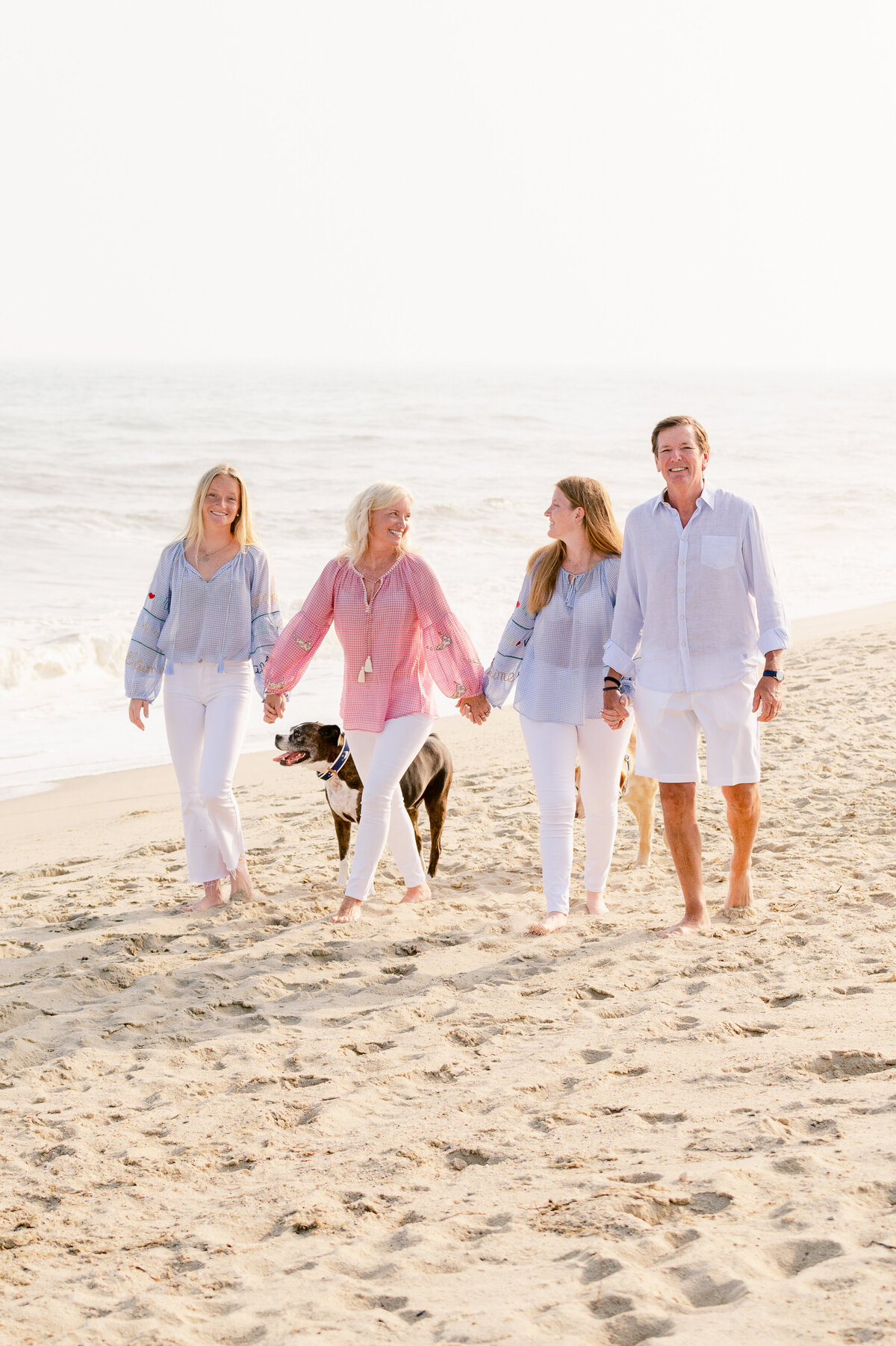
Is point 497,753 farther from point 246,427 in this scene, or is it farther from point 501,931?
point 246,427

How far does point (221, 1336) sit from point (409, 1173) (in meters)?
0.72

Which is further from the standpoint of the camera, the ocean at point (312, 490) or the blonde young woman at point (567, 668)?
the ocean at point (312, 490)

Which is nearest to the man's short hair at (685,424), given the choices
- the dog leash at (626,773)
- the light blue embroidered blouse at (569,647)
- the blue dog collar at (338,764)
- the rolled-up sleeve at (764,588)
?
the rolled-up sleeve at (764,588)

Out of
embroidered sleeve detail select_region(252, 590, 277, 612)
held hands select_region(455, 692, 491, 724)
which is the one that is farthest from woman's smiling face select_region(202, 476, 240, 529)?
held hands select_region(455, 692, 491, 724)

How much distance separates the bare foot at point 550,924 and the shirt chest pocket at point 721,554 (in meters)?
1.54

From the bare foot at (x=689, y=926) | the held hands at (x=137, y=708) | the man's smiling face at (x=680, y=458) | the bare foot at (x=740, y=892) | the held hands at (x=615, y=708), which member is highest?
the man's smiling face at (x=680, y=458)

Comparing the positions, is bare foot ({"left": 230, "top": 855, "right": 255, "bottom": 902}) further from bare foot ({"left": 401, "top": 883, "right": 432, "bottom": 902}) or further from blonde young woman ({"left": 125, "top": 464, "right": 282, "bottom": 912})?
bare foot ({"left": 401, "top": 883, "right": 432, "bottom": 902})

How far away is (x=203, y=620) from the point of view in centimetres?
526

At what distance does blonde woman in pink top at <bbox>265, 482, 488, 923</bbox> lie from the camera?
4941 mm

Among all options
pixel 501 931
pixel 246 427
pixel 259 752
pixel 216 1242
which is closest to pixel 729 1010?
pixel 501 931

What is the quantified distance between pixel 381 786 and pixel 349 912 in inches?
23.7

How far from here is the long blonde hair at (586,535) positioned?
4809mm

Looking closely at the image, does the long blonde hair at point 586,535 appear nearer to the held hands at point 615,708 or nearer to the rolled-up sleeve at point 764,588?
the held hands at point 615,708

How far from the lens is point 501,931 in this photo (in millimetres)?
4957
